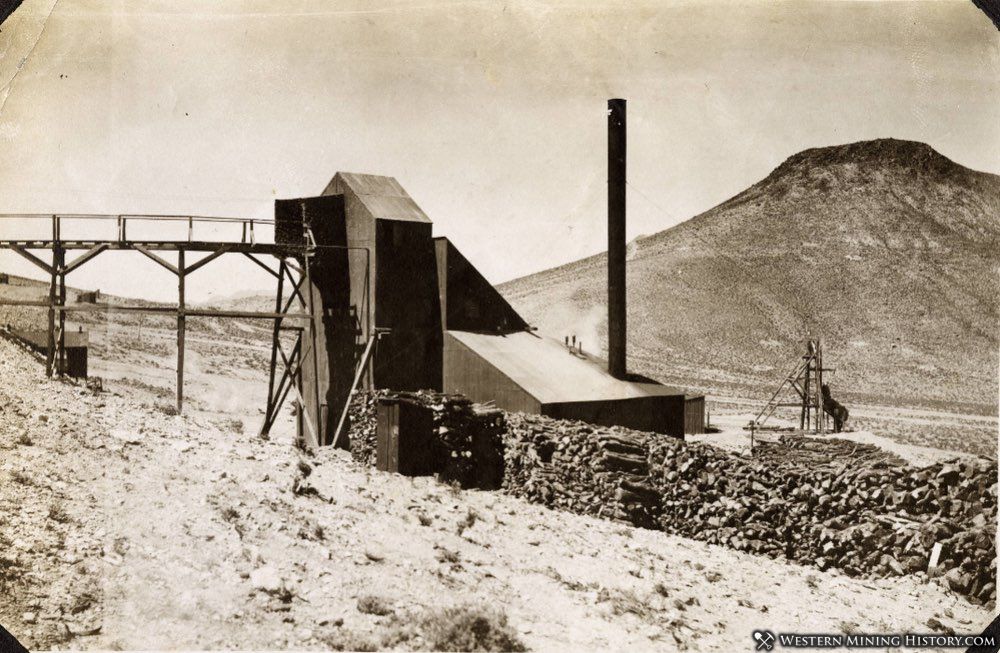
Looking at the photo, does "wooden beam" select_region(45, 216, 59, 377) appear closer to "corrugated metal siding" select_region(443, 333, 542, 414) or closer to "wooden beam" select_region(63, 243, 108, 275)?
"wooden beam" select_region(63, 243, 108, 275)

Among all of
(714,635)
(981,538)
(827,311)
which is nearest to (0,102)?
(714,635)

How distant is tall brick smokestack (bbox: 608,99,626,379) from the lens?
2120 cm

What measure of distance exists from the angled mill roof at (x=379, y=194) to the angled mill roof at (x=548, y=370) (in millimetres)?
3503

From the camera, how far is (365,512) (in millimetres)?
11688

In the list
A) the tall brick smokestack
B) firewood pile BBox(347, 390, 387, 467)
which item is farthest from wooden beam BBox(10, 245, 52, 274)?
the tall brick smokestack

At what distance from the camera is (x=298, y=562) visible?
9352 mm

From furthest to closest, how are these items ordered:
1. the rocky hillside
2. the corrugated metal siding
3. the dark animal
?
the rocky hillside → the dark animal → the corrugated metal siding

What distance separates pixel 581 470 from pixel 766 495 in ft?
12.1

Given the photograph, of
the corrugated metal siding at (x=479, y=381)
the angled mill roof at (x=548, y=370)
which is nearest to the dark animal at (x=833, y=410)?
the angled mill roof at (x=548, y=370)

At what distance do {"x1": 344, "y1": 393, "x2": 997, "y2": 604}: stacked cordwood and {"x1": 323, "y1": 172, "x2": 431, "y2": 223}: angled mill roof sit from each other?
18.3ft

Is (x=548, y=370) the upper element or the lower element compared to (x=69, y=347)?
lower

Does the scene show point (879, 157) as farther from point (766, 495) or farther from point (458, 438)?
point (458, 438)

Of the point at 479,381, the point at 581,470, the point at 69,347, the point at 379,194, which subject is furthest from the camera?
the point at 69,347

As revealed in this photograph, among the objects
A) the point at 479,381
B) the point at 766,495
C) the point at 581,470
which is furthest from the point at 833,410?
the point at 581,470
